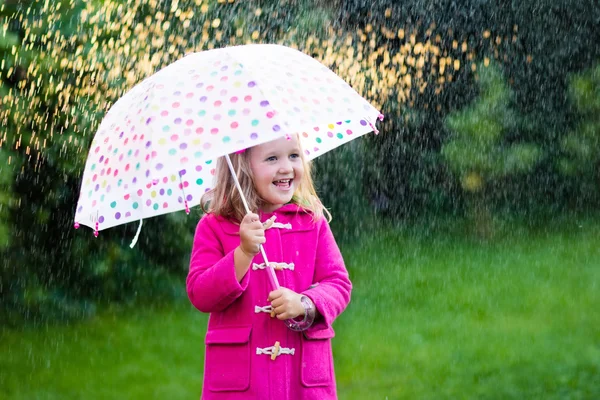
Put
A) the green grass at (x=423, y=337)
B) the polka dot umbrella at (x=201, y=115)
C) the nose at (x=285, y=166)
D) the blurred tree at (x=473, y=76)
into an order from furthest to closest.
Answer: the blurred tree at (x=473, y=76) < the green grass at (x=423, y=337) < the nose at (x=285, y=166) < the polka dot umbrella at (x=201, y=115)

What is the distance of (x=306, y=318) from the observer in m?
2.57

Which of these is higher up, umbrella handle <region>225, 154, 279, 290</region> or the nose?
the nose

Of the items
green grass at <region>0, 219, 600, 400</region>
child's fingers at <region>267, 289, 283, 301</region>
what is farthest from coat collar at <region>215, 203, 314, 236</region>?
green grass at <region>0, 219, 600, 400</region>

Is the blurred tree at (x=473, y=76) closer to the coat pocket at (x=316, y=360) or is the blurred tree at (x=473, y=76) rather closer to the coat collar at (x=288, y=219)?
the coat collar at (x=288, y=219)

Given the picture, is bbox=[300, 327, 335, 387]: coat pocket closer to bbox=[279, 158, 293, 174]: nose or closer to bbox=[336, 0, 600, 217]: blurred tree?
bbox=[279, 158, 293, 174]: nose

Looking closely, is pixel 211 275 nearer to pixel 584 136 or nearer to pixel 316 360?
pixel 316 360

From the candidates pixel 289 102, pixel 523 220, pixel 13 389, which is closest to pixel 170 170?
pixel 289 102

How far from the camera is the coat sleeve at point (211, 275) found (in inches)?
101

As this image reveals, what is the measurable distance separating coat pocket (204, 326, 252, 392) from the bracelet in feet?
0.38

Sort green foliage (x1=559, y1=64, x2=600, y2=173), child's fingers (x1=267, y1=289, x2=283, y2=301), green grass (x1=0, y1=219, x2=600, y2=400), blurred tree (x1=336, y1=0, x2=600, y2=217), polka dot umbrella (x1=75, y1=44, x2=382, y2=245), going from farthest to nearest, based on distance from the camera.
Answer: blurred tree (x1=336, y1=0, x2=600, y2=217), green foliage (x1=559, y1=64, x2=600, y2=173), green grass (x1=0, y1=219, x2=600, y2=400), child's fingers (x1=267, y1=289, x2=283, y2=301), polka dot umbrella (x1=75, y1=44, x2=382, y2=245)

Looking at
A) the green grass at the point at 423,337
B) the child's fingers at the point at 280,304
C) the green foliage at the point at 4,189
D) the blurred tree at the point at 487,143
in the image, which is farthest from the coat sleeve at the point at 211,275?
the blurred tree at the point at 487,143

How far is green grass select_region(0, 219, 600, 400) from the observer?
5.07 meters

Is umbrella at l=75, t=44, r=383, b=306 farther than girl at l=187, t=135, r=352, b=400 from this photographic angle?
No

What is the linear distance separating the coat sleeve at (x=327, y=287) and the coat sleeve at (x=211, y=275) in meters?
0.19
